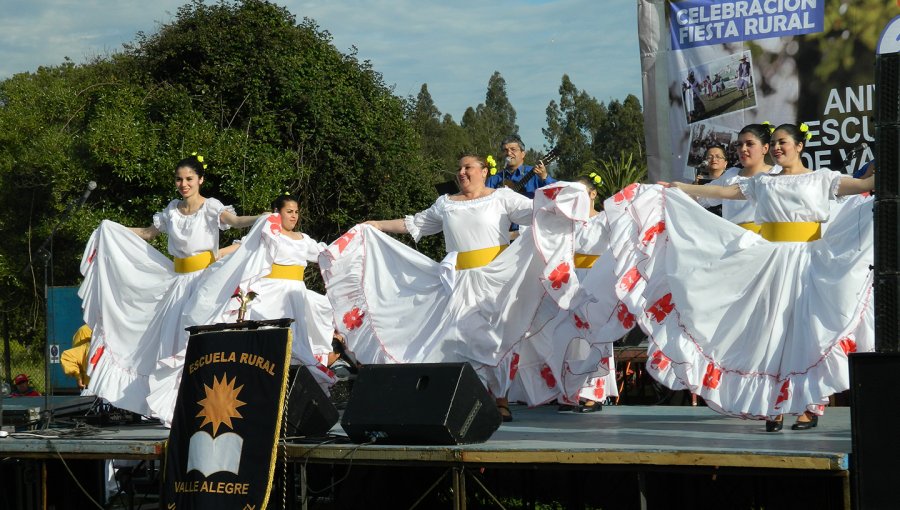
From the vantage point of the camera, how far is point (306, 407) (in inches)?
236

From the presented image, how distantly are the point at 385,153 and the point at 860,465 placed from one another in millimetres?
12961

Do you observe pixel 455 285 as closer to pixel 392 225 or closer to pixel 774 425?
pixel 392 225

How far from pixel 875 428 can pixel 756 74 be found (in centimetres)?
626

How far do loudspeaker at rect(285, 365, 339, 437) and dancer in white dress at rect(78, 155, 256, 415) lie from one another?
139 cm

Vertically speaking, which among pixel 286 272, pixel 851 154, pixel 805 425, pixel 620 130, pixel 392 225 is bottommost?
pixel 805 425

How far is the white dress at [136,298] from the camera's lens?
7254mm

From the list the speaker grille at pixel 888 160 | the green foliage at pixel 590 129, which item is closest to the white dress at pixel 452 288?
the speaker grille at pixel 888 160

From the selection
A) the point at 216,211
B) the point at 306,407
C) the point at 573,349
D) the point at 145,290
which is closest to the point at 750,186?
the point at 573,349

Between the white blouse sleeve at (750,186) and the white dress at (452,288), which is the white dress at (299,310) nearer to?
the white dress at (452,288)

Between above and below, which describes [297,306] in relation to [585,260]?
below

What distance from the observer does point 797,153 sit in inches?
238

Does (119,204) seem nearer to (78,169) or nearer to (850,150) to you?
(78,169)

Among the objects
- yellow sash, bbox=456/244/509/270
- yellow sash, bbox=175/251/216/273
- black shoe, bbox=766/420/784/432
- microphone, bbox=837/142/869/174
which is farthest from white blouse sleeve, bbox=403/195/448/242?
microphone, bbox=837/142/869/174

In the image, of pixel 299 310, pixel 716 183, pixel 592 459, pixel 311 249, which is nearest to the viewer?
pixel 592 459
